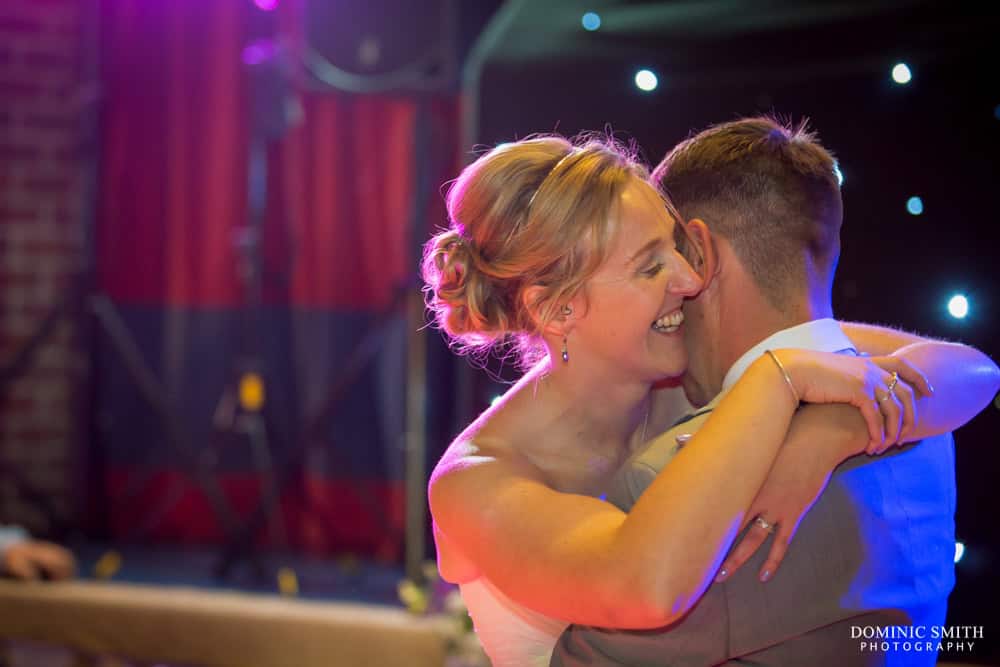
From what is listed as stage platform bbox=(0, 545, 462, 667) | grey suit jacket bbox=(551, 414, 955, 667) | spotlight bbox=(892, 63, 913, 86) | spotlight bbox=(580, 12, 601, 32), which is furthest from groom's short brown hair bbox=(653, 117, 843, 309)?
stage platform bbox=(0, 545, 462, 667)

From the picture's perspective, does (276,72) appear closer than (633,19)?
No

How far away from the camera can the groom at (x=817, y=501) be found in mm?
1271

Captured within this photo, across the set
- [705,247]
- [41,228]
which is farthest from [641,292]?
[41,228]

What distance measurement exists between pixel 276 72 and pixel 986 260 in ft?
8.83

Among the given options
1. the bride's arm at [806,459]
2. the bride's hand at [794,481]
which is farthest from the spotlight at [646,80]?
the bride's hand at [794,481]

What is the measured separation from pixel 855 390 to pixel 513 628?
2.34 ft

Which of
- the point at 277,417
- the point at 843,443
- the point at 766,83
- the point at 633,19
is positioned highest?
the point at 633,19

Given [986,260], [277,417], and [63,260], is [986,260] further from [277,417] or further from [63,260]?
[63,260]

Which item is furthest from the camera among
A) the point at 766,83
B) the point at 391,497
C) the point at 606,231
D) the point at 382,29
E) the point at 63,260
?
the point at 63,260

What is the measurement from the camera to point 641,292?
5.19 feet

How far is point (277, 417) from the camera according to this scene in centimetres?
445

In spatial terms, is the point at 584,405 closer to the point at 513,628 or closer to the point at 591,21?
the point at 513,628

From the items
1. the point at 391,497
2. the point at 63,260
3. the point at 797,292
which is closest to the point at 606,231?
the point at 797,292

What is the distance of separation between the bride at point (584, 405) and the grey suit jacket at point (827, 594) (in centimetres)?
7
